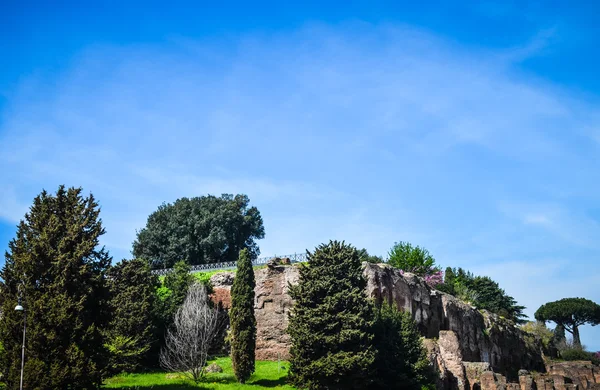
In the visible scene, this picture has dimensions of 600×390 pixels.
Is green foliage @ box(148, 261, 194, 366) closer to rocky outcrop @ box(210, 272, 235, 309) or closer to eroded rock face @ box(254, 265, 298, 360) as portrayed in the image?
rocky outcrop @ box(210, 272, 235, 309)

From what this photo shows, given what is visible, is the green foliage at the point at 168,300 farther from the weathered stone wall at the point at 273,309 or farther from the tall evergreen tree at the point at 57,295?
the tall evergreen tree at the point at 57,295

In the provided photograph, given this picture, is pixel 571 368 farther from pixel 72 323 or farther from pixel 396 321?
pixel 72 323

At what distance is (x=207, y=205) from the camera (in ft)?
202

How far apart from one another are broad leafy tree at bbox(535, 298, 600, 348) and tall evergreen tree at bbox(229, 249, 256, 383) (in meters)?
77.9

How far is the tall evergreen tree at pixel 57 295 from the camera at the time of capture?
81.5 ft

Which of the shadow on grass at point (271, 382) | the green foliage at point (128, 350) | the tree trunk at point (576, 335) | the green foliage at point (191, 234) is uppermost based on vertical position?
the green foliage at point (191, 234)

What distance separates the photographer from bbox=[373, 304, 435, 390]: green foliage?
109 ft

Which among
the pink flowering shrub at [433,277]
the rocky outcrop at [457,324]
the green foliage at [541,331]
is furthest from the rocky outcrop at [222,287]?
the green foliage at [541,331]

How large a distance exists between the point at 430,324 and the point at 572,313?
6311 centimetres

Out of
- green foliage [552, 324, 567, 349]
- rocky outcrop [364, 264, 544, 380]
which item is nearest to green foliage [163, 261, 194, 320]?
rocky outcrop [364, 264, 544, 380]

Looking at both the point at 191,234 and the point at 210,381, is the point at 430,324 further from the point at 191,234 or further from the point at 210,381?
the point at 191,234

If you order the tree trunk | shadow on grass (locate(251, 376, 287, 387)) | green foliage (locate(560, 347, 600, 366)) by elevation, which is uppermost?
the tree trunk

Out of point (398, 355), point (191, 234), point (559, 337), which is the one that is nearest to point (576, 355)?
point (559, 337)

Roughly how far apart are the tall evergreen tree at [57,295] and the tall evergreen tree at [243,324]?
7662mm
